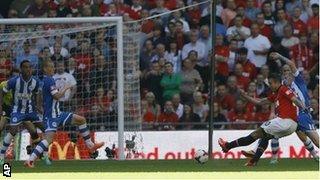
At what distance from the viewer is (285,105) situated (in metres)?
16.7

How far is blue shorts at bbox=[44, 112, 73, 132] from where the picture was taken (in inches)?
688

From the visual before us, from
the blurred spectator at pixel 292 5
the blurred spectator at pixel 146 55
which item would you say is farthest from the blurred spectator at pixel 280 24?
the blurred spectator at pixel 146 55

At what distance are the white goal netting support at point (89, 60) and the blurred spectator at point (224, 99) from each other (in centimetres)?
180

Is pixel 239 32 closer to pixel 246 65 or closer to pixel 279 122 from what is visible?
pixel 246 65

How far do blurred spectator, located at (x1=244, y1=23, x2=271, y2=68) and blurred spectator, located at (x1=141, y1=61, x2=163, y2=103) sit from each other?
5.71 feet

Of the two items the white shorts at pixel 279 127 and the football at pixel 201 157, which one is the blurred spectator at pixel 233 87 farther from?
the white shorts at pixel 279 127

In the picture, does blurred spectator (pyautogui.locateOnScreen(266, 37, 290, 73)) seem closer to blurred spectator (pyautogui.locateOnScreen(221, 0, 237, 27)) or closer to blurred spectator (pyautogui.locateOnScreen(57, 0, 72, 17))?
blurred spectator (pyautogui.locateOnScreen(221, 0, 237, 27))

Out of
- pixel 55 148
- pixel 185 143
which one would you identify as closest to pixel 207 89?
pixel 185 143

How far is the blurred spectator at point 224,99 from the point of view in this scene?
21.0 metres

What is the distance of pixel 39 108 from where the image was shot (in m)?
18.3

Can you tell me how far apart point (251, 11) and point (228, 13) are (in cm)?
43

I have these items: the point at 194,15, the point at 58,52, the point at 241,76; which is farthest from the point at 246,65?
the point at 58,52

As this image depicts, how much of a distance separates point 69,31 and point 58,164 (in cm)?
281

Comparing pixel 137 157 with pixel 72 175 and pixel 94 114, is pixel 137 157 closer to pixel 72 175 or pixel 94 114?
pixel 94 114
